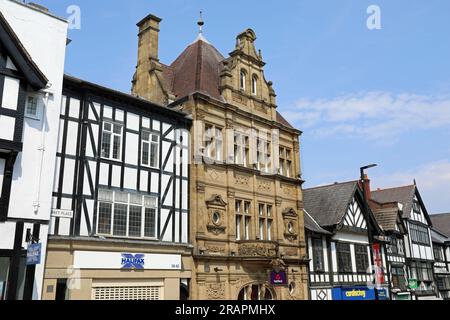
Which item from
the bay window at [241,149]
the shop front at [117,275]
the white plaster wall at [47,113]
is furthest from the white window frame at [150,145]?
the bay window at [241,149]

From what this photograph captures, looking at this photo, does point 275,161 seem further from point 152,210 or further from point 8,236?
point 8,236

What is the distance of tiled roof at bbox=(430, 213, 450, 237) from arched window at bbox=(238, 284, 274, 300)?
127ft

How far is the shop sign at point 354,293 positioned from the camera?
2780 centimetres

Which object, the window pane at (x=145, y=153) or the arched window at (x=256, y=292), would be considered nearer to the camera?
the window pane at (x=145, y=153)

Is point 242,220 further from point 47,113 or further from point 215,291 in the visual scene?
point 47,113

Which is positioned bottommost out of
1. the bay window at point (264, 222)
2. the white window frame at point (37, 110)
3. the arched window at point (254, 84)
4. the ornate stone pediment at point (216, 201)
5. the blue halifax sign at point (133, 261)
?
the blue halifax sign at point (133, 261)

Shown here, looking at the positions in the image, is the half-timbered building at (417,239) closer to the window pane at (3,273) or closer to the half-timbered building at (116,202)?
the half-timbered building at (116,202)

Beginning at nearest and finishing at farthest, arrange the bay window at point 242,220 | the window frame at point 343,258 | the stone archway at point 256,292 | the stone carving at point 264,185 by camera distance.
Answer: the stone archway at point 256,292 < the bay window at point 242,220 < the stone carving at point 264,185 < the window frame at point 343,258

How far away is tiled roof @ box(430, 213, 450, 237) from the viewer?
175 ft

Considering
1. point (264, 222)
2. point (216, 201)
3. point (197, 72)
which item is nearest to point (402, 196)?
point (264, 222)

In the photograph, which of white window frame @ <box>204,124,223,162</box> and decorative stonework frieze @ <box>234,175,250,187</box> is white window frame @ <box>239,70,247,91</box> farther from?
decorative stonework frieze @ <box>234,175,250,187</box>

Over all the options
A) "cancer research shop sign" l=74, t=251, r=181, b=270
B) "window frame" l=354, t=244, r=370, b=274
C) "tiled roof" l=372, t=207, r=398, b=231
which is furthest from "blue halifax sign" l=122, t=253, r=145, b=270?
"tiled roof" l=372, t=207, r=398, b=231
